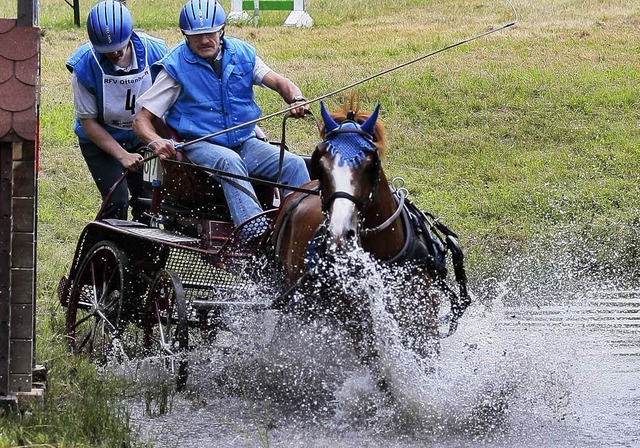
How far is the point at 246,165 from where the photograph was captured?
7055 mm

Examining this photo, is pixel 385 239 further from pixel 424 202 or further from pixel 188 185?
pixel 424 202

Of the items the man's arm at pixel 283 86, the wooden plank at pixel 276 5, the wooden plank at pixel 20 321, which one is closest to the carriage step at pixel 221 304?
→ the wooden plank at pixel 20 321

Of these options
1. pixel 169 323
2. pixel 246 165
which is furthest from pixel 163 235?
pixel 246 165

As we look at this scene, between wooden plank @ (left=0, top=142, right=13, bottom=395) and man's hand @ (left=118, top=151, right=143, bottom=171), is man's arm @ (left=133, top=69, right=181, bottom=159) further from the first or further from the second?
wooden plank @ (left=0, top=142, right=13, bottom=395)

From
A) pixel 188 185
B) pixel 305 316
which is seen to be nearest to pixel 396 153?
pixel 188 185

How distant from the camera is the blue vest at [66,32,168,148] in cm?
762

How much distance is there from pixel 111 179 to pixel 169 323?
161cm

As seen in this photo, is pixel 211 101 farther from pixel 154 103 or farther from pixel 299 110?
pixel 299 110

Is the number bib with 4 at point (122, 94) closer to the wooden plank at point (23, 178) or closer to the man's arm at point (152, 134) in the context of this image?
the man's arm at point (152, 134)

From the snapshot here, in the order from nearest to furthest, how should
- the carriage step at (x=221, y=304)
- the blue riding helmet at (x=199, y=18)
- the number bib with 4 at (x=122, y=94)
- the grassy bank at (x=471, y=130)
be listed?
1. the carriage step at (x=221, y=304)
2. the blue riding helmet at (x=199, y=18)
3. the number bib with 4 at (x=122, y=94)
4. the grassy bank at (x=471, y=130)

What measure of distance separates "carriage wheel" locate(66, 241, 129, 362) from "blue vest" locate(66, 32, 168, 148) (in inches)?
35.7

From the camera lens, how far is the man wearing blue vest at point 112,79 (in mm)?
7391

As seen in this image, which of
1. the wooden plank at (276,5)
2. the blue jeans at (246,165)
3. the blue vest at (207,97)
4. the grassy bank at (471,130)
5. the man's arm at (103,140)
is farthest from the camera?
the wooden plank at (276,5)

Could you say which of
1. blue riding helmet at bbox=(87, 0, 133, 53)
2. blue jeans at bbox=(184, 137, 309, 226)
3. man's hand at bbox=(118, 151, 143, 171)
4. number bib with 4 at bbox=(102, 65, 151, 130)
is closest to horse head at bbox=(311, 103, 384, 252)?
blue jeans at bbox=(184, 137, 309, 226)
